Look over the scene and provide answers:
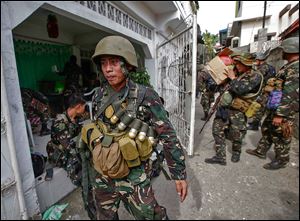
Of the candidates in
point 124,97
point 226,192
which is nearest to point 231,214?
point 226,192

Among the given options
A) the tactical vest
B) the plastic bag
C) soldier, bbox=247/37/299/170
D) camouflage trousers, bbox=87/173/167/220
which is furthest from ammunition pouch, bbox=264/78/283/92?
the plastic bag

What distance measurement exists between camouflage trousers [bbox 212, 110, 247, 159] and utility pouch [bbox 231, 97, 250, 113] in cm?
8

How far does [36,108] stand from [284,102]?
4129 millimetres

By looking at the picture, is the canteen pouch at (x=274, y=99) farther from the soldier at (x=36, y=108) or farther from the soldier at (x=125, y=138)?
the soldier at (x=36, y=108)

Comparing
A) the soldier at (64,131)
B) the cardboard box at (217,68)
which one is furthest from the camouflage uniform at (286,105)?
the soldier at (64,131)

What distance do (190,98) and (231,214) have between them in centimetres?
165

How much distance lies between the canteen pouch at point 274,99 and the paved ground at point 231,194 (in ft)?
3.34

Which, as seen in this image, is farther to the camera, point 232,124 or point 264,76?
point 232,124

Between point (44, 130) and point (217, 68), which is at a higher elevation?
point (217, 68)

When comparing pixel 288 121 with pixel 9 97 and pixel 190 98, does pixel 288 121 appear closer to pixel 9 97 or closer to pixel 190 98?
pixel 190 98

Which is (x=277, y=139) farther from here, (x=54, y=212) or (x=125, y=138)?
(x=54, y=212)

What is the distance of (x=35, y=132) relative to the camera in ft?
12.1

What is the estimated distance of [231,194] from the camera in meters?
2.33

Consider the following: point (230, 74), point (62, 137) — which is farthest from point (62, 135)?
point (230, 74)
